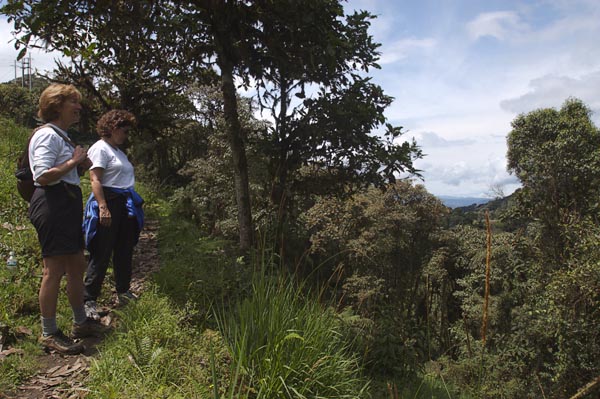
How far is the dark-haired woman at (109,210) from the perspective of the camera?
3561 millimetres

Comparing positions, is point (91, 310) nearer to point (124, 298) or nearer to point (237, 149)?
point (124, 298)

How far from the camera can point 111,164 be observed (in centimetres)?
366

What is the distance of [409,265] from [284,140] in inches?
640

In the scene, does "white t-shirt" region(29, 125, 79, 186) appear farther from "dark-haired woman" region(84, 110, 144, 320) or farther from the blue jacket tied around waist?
the blue jacket tied around waist

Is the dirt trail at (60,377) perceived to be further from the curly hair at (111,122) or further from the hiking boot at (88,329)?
the curly hair at (111,122)

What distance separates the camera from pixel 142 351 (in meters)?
2.89

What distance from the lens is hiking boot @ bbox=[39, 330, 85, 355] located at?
3073 millimetres

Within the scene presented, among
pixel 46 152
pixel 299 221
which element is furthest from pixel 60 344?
pixel 299 221

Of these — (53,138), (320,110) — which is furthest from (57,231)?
(320,110)

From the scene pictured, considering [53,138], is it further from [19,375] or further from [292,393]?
[292,393]

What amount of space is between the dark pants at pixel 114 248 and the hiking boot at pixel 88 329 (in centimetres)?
35

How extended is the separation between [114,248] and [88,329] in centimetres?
82

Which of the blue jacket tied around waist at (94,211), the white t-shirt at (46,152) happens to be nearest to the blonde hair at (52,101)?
A: the white t-shirt at (46,152)

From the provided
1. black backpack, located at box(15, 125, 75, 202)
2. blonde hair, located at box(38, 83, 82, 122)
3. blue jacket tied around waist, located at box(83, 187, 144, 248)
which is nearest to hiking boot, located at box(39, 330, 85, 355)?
blue jacket tied around waist, located at box(83, 187, 144, 248)
